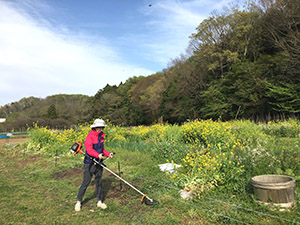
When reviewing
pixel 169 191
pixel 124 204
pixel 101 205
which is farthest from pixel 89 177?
pixel 169 191

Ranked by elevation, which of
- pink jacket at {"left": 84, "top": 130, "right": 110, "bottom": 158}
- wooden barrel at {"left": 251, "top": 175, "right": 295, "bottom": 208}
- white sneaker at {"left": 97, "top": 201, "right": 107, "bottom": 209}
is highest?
pink jacket at {"left": 84, "top": 130, "right": 110, "bottom": 158}

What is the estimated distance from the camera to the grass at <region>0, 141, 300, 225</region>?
3.56 m

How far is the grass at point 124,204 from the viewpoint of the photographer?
3.56 meters

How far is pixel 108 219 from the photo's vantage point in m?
3.96

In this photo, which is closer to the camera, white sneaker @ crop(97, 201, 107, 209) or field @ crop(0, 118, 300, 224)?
field @ crop(0, 118, 300, 224)

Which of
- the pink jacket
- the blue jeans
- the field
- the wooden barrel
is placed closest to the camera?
the wooden barrel

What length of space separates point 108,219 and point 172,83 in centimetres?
3811

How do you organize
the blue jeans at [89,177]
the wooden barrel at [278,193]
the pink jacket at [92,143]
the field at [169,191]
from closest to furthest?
the wooden barrel at [278,193] → the field at [169,191] → the pink jacket at [92,143] → the blue jeans at [89,177]

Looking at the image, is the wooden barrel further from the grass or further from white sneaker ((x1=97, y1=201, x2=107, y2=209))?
white sneaker ((x1=97, y1=201, x2=107, y2=209))

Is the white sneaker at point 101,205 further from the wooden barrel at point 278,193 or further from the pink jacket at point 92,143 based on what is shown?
the wooden barrel at point 278,193

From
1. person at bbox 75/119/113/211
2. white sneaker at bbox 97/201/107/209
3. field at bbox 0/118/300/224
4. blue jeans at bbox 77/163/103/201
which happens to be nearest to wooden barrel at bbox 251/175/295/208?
field at bbox 0/118/300/224

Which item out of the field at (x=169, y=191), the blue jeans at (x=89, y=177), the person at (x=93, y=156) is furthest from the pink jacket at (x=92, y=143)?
the field at (x=169, y=191)

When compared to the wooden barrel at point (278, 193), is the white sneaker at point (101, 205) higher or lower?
lower

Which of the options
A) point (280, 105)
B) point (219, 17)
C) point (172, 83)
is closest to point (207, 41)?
point (219, 17)
